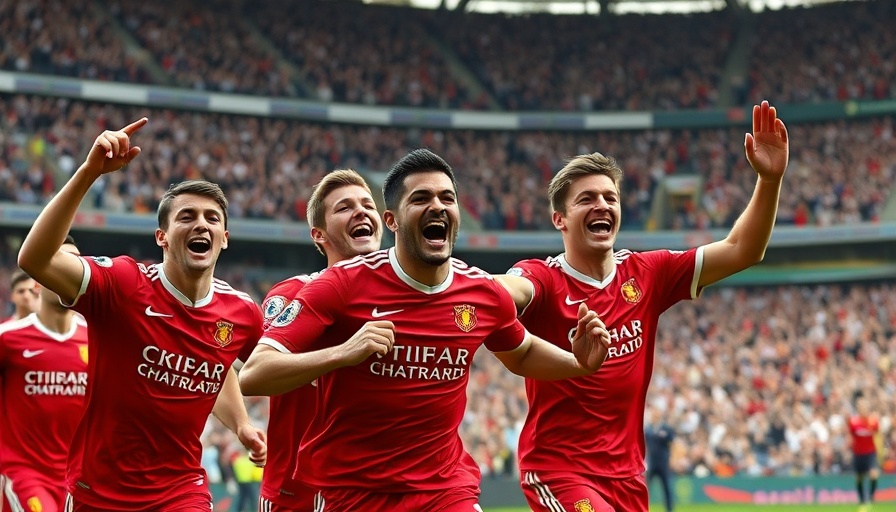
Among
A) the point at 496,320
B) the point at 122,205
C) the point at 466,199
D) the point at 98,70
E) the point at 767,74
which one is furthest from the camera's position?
the point at 767,74

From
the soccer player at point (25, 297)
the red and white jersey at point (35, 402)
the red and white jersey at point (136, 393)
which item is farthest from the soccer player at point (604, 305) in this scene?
the soccer player at point (25, 297)

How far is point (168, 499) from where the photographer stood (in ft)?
20.6

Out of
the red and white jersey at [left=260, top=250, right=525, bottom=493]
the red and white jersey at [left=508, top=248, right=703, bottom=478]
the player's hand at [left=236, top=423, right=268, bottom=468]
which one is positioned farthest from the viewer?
the red and white jersey at [left=508, top=248, right=703, bottom=478]

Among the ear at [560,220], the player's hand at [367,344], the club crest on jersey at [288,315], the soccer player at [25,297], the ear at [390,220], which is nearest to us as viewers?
the player's hand at [367,344]

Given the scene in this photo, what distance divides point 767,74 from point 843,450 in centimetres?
1839

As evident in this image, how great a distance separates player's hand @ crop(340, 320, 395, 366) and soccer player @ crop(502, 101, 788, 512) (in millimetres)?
1586

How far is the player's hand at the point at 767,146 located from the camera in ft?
21.9

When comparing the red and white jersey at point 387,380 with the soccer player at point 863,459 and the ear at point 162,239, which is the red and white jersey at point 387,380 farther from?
the soccer player at point 863,459

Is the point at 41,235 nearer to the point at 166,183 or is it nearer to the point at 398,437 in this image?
the point at 398,437

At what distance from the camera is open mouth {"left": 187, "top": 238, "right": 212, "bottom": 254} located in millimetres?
6478

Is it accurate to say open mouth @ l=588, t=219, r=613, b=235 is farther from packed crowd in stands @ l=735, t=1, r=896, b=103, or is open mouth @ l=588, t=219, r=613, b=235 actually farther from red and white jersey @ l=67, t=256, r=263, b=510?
packed crowd in stands @ l=735, t=1, r=896, b=103

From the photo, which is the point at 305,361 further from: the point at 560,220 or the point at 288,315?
the point at 560,220

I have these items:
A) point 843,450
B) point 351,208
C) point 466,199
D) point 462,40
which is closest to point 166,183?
point 466,199

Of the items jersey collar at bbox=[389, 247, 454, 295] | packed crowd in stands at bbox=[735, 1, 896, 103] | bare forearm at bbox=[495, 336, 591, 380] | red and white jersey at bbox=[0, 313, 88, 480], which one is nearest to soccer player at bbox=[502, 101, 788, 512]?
bare forearm at bbox=[495, 336, 591, 380]
